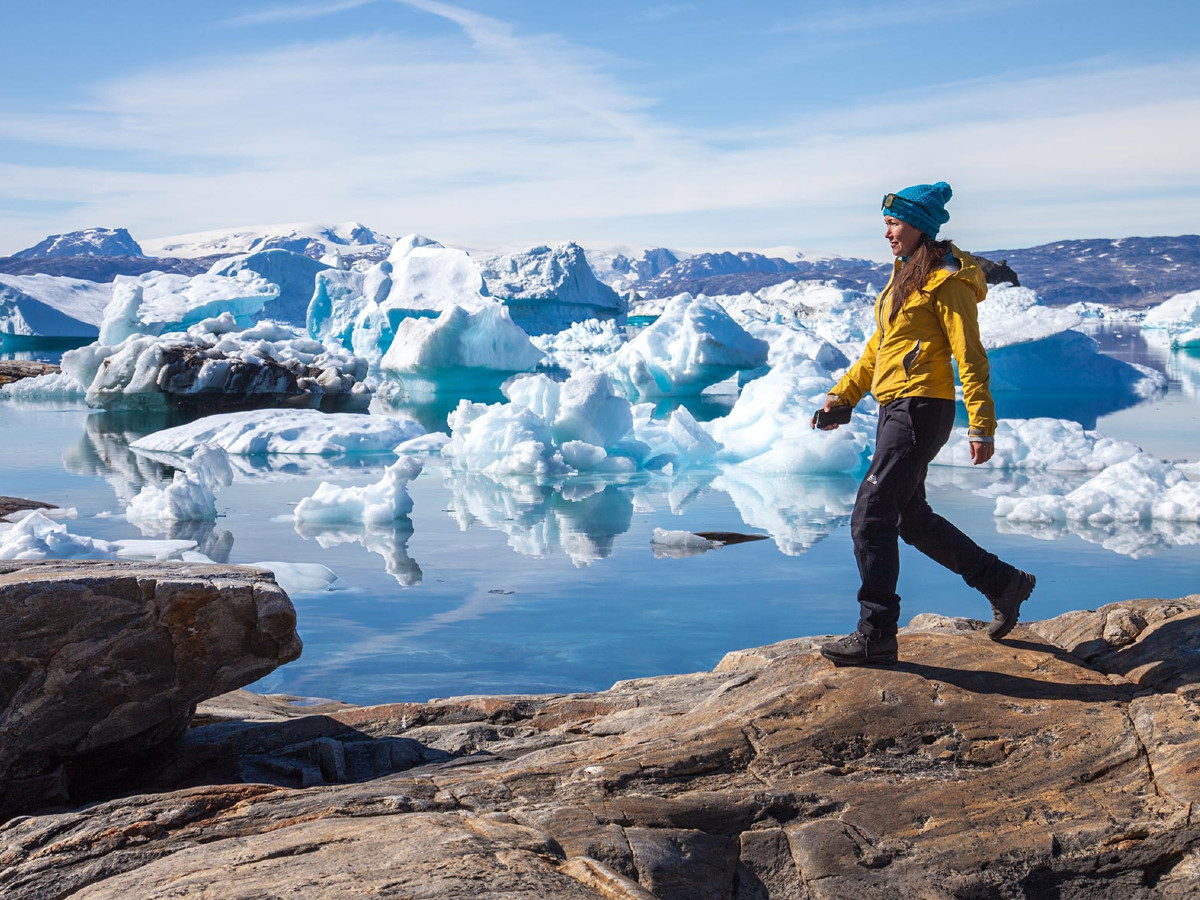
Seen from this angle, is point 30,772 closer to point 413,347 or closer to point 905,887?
point 905,887

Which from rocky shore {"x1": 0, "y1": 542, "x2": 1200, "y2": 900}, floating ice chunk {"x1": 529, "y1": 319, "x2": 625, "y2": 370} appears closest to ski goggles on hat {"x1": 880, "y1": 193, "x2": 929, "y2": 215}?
rocky shore {"x1": 0, "y1": 542, "x2": 1200, "y2": 900}

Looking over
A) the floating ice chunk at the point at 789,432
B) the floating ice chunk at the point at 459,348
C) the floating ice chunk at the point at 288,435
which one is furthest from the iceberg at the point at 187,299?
the floating ice chunk at the point at 789,432

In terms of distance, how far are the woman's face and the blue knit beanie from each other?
15 millimetres

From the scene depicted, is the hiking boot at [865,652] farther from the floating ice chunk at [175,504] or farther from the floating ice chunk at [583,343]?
the floating ice chunk at [583,343]

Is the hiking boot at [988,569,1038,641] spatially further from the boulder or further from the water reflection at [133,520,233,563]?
the water reflection at [133,520,233,563]

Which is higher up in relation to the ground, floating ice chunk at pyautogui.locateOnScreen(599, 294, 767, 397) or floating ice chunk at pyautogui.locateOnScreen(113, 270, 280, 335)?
floating ice chunk at pyautogui.locateOnScreen(113, 270, 280, 335)

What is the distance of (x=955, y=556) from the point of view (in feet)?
8.77

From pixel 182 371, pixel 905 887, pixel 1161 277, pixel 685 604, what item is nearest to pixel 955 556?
pixel 905 887

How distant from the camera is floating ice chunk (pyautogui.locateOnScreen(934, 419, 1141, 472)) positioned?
10039mm

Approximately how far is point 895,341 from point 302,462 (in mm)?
9635

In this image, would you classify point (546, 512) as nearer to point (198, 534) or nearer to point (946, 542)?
point (198, 534)

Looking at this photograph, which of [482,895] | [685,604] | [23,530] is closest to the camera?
[482,895]

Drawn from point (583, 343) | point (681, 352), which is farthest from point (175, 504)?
point (583, 343)

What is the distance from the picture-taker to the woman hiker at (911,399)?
2.52 meters
